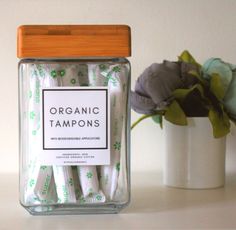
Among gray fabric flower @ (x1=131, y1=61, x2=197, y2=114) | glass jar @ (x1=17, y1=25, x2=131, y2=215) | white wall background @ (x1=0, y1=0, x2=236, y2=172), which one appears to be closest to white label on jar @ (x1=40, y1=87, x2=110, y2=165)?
glass jar @ (x1=17, y1=25, x2=131, y2=215)

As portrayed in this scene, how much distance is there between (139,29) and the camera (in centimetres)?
82

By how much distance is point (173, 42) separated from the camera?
2.71 ft

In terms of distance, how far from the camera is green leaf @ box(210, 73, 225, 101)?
665mm

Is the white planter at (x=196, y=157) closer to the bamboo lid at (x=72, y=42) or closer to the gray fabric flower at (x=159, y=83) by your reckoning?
the gray fabric flower at (x=159, y=83)

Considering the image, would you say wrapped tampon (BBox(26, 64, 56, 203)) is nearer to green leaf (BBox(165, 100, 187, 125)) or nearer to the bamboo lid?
the bamboo lid

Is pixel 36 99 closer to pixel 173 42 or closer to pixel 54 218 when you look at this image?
pixel 54 218

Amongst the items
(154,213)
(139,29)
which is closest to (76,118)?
(154,213)

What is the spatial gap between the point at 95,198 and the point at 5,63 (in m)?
0.36

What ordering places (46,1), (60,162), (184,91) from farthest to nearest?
(46,1), (184,91), (60,162)

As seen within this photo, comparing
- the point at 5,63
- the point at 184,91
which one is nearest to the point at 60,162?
the point at 184,91

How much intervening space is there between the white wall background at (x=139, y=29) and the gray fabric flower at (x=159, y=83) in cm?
14

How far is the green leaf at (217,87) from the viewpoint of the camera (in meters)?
0.66

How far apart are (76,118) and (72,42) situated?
3.0 inches

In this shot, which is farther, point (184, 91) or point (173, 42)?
point (173, 42)
